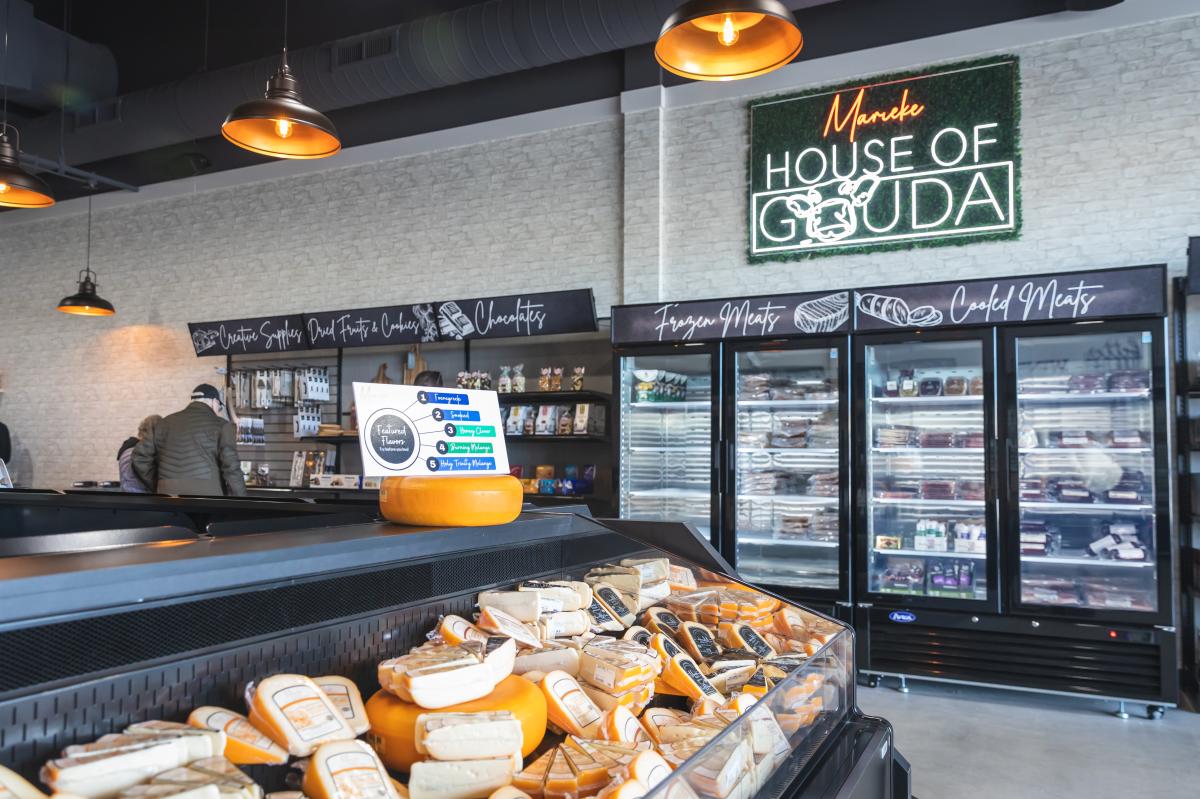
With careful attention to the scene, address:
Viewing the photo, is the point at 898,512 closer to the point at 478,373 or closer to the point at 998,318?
the point at 998,318

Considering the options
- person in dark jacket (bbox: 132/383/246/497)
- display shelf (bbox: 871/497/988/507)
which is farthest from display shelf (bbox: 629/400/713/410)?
person in dark jacket (bbox: 132/383/246/497)

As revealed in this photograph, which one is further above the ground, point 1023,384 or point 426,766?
point 1023,384

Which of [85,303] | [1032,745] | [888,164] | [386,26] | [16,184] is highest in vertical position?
[386,26]

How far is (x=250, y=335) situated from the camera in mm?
7500

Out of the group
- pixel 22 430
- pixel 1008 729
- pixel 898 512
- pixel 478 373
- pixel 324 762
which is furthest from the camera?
pixel 22 430

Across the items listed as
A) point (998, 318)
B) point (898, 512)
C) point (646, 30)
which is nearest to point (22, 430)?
point (646, 30)

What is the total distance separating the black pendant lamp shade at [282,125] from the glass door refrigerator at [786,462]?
2826mm

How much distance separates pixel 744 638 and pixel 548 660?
1.90 ft

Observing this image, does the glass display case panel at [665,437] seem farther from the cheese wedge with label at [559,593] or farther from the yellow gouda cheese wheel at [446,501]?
the yellow gouda cheese wheel at [446,501]

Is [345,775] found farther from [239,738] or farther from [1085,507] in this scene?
[1085,507]

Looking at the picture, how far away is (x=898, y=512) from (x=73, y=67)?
25.4ft

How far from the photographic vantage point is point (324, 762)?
97 cm

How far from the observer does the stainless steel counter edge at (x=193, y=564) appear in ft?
2.94

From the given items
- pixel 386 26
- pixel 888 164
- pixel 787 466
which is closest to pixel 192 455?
pixel 386 26
